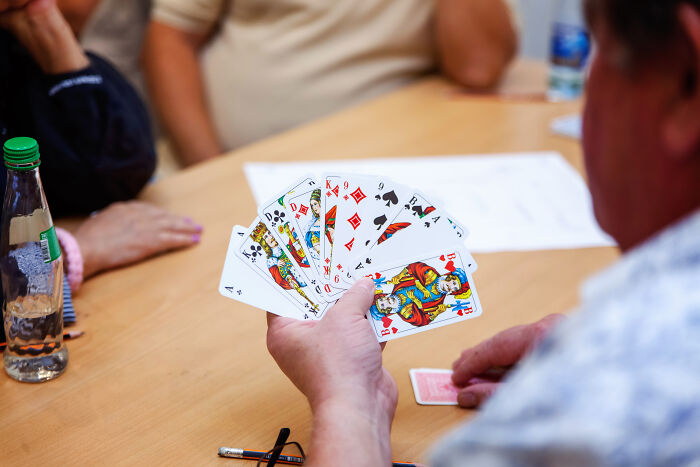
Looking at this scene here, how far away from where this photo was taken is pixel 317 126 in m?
1.90

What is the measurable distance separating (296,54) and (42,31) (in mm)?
1011

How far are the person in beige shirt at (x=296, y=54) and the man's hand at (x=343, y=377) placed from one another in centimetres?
140

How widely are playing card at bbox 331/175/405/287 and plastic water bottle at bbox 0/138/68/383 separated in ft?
1.29

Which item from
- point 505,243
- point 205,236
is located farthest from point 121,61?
point 505,243

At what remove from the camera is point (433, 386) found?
1.04 meters

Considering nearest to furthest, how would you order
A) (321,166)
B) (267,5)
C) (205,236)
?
1. (205,236)
2. (321,166)
3. (267,5)

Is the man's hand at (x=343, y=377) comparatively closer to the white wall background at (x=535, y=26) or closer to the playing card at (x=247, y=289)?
the playing card at (x=247, y=289)

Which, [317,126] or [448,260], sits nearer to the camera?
[448,260]

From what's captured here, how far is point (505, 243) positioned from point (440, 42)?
1031 millimetres

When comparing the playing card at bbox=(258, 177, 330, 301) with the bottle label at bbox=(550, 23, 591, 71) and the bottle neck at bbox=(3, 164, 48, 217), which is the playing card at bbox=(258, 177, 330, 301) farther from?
the bottle label at bbox=(550, 23, 591, 71)

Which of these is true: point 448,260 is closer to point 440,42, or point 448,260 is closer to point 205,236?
point 205,236

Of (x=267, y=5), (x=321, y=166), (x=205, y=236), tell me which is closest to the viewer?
(x=205, y=236)

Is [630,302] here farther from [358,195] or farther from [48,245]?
[48,245]

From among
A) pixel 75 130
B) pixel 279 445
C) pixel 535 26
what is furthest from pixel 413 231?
pixel 535 26
